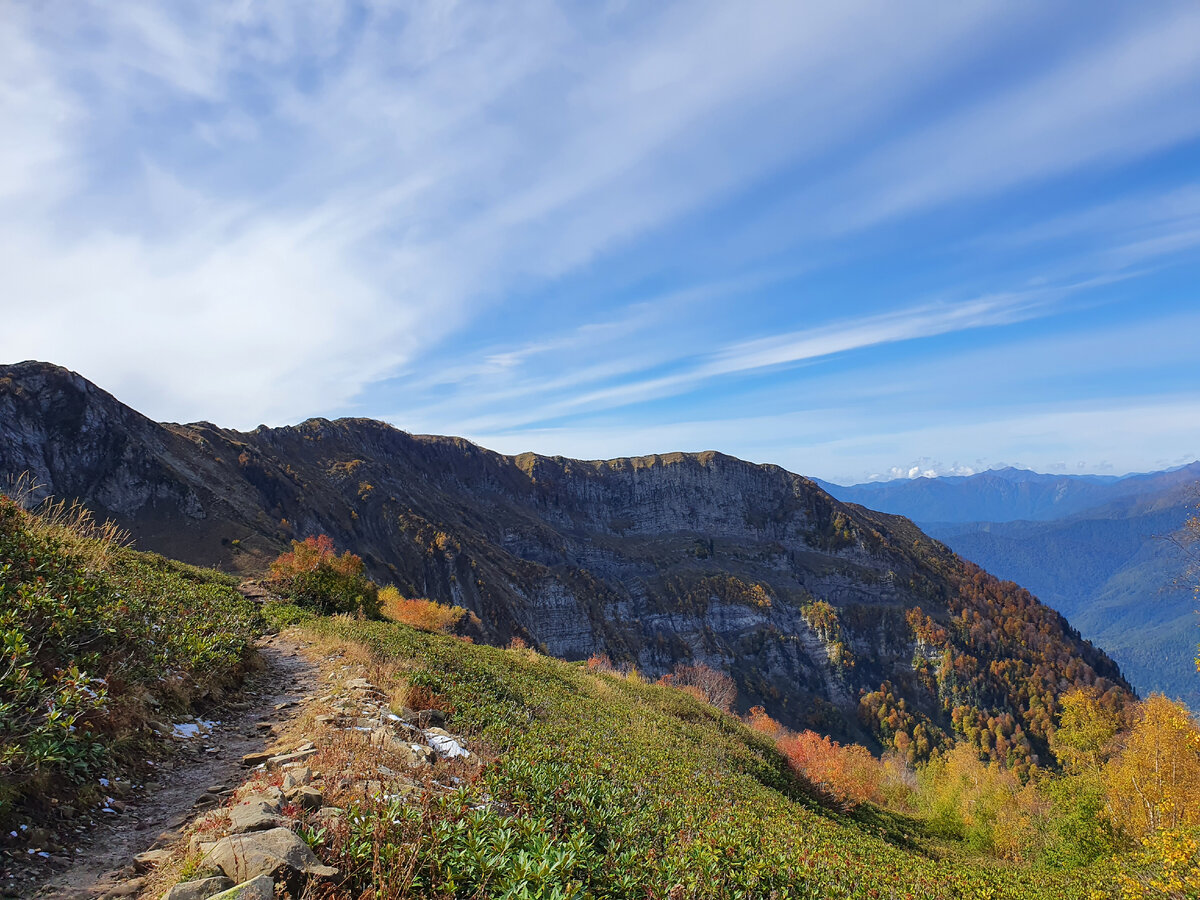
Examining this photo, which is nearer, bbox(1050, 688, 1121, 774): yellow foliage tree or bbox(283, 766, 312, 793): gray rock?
bbox(283, 766, 312, 793): gray rock

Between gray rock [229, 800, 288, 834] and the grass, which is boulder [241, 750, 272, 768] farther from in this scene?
→ the grass

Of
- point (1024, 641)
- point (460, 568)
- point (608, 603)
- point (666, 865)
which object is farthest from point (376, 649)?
point (1024, 641)

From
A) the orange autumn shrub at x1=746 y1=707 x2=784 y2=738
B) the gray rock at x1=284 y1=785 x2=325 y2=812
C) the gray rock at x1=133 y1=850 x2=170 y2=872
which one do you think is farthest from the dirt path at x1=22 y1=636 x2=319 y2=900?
the orange autumn shrub at x1=746 y1=707 x2=784 y2=738

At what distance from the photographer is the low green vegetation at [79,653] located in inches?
248

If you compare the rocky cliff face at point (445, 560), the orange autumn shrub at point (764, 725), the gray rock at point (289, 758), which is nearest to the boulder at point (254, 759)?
the gray rock at point (289, 758)

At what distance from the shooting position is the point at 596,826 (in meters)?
7.40

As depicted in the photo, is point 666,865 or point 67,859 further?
point 666,865

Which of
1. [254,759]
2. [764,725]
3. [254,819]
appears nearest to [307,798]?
[254,819]

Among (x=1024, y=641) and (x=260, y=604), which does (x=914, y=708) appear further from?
(x=260, y=604)

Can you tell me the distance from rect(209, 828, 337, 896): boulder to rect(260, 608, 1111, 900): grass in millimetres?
331

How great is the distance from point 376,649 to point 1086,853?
3111cm

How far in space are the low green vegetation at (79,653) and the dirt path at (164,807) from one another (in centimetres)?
67

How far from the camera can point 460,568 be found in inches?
5138

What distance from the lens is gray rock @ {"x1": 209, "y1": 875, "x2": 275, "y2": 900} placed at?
13.3ft
